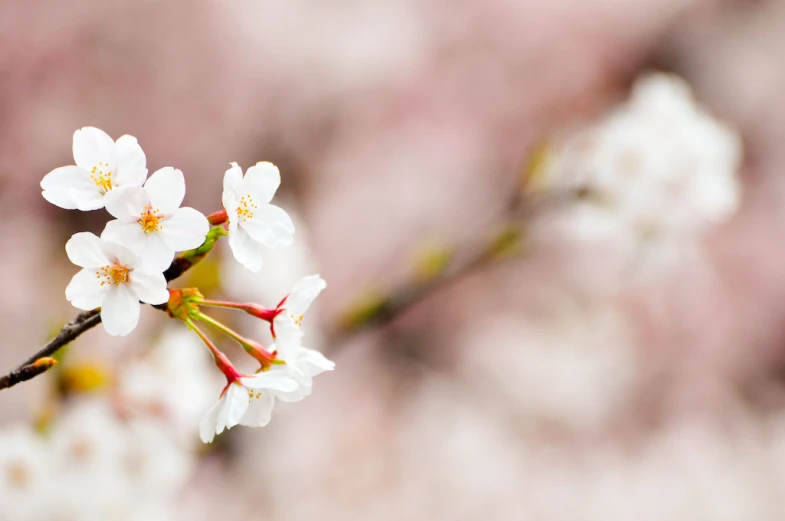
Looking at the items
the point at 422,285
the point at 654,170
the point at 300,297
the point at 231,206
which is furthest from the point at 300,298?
the point at 654,170

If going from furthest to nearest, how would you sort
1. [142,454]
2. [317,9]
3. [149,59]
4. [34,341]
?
[317,9]
[149,59]
[34,341]
[142,454]

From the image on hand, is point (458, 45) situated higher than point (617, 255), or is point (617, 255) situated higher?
point (458, 45)

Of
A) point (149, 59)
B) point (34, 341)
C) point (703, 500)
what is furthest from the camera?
point (703, 500)

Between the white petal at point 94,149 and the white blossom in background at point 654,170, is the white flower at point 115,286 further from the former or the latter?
the white blossom in background at point 654,170

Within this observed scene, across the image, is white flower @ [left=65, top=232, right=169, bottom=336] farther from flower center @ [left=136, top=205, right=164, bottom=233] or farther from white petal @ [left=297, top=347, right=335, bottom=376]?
white petal @ [left=297, top=347, right=335, bottom=376]

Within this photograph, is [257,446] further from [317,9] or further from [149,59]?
[317,9]

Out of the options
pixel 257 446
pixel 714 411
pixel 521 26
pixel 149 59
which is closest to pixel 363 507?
pixel 257 446

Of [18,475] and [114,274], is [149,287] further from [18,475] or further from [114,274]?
[18,475]
